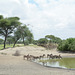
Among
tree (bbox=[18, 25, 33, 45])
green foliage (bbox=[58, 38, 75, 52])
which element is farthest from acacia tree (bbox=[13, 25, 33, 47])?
green foliage (bbox=[58, 38, 75, 52])

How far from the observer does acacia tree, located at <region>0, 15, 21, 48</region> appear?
5200 centimetres

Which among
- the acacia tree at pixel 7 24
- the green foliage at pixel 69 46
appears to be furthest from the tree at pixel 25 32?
the green foliage at pixel 69 46

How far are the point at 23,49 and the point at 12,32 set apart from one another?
55.7 ft

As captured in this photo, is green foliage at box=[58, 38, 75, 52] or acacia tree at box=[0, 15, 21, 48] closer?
green foliage at box=[58, 38, 75, 52]

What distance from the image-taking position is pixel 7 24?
52000 mm

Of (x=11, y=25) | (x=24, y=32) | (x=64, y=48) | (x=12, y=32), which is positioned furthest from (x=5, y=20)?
(x=64, y=48)

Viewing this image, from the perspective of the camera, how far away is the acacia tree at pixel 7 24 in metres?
52.0

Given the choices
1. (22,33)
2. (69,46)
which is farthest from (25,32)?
(69,46)

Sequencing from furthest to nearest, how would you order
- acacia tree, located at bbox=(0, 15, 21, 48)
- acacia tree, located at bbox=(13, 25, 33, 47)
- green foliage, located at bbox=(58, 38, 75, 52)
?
1. acacia tree, located at bbox=(13, 25, 33, 47)
2. acacia tree, located at bbox=(0, 15, 21, 48)
3. green foliage, located at bbox=(58, 38, 75, 52)

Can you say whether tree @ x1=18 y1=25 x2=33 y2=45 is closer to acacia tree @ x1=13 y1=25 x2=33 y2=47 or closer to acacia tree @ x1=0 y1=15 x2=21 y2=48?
acacia tree @ x1=13 y1=25 x2=33 y2=47

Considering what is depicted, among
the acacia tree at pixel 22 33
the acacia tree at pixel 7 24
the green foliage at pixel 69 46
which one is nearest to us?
the green foliage at pixel 69 46

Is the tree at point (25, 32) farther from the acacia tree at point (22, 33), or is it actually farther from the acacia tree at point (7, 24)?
the acacia tree at point (7, 24)

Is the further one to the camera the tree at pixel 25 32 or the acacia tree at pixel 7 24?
the tree at pixel 25 32

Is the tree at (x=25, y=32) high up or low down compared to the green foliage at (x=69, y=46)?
up
